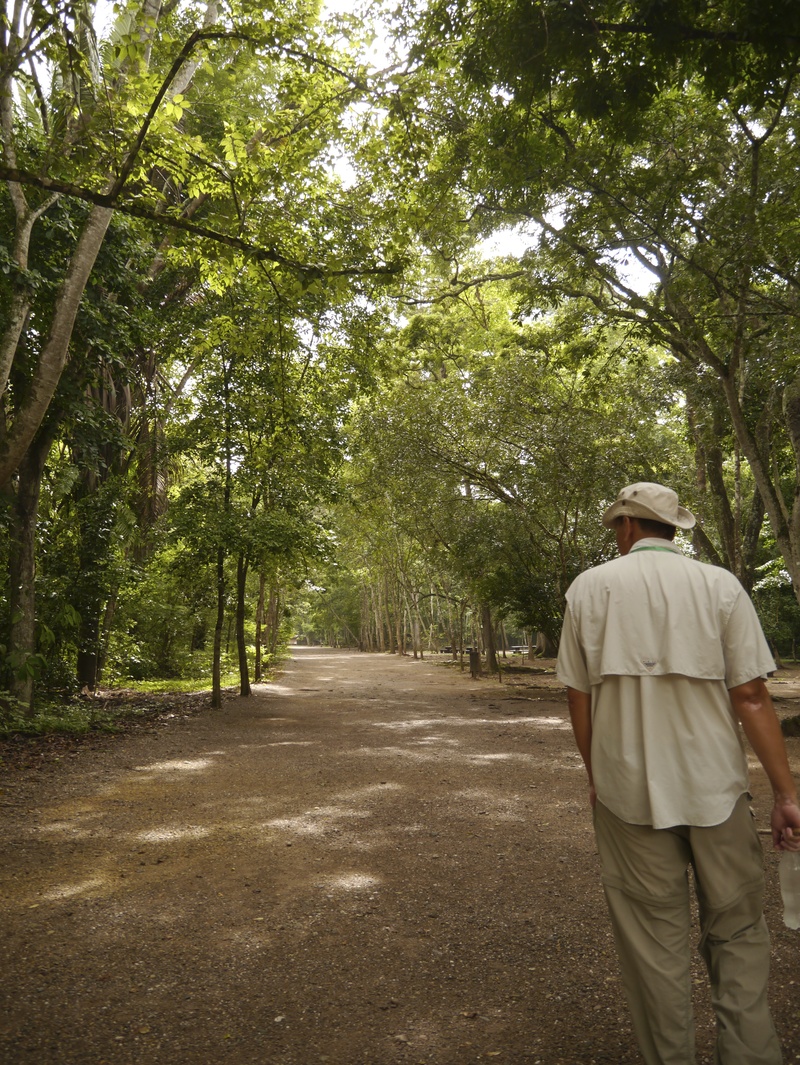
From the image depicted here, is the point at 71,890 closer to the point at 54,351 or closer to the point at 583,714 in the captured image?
the point at 583,714

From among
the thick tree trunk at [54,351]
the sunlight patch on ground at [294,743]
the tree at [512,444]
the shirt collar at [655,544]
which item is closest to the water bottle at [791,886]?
the shirt collar at [655,544]

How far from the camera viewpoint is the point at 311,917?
436 centimetres

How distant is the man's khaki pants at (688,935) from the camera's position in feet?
7.70

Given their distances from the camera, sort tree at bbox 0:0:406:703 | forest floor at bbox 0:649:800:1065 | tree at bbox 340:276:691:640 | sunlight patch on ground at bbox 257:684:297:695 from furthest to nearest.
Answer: sunlight patch on ground at bbox 257:684:297:695, tree at bbox 340:276:691:640, tree at bbox 0:0:406:703, forest floor at bbox 0:649:800:1065

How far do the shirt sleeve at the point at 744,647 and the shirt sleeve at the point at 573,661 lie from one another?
0.47 m

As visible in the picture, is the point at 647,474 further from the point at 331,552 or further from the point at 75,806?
the point at 75,806

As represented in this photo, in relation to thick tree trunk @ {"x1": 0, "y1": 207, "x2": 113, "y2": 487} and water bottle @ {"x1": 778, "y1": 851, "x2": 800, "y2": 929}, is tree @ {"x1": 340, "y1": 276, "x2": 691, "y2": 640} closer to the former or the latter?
thick tree trunk @ {"x1": 0, "y1": 207, "x2": 113, "y2": 487}

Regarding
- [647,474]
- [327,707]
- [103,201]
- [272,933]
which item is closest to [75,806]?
[272,933]

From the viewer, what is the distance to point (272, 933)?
4117mm

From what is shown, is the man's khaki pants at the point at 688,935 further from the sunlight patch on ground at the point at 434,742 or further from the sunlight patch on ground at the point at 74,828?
the sunlight patch on ground at the point at 434,742

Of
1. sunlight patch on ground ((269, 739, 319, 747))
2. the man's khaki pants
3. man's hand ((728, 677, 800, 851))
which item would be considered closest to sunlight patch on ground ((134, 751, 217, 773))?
sunlight patch on ground ((269, 739, 319, 747))

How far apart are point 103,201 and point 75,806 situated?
5.23m

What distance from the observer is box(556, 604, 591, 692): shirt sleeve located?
270 centimetres

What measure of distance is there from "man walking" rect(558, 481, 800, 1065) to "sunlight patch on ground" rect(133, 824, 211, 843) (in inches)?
171
